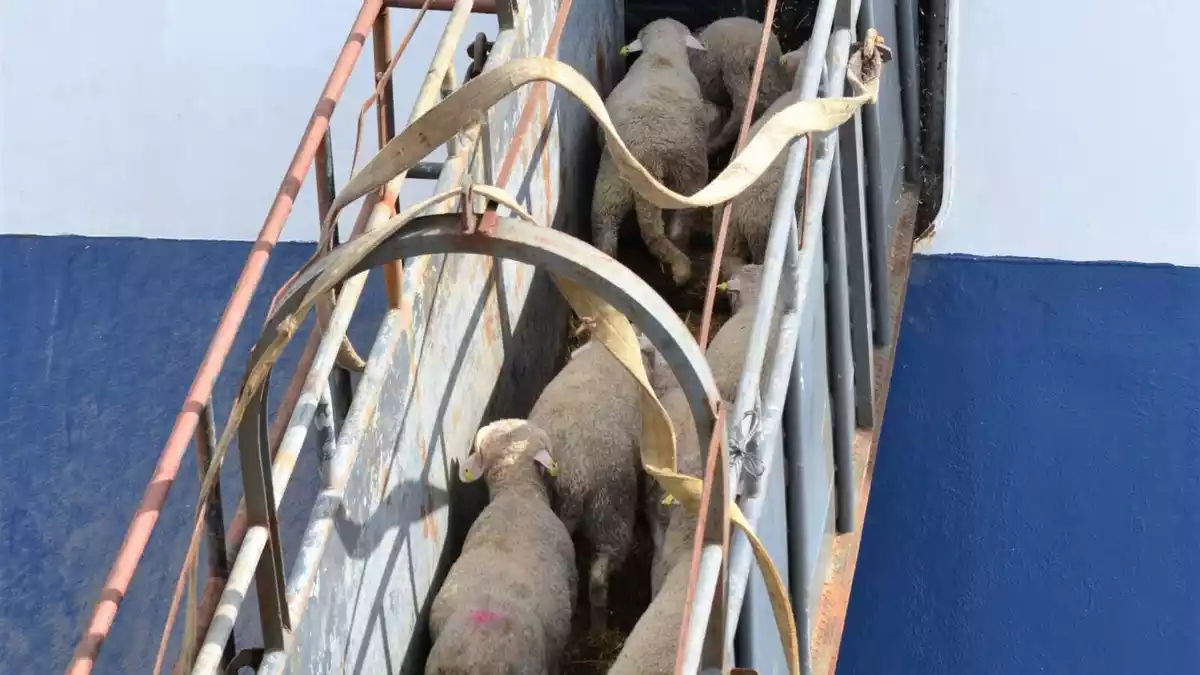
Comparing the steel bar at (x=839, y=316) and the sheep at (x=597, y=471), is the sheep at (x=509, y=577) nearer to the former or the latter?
the sheep at (x=597, y=471)

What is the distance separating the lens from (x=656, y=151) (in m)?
3.74

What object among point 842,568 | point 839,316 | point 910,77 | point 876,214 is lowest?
point 842,568

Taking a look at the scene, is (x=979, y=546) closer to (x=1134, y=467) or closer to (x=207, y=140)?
(x=1134, y=467)

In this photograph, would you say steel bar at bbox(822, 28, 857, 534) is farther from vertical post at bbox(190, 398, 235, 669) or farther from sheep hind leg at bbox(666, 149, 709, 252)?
vertical post at bbox(190, 398, 235, 669)

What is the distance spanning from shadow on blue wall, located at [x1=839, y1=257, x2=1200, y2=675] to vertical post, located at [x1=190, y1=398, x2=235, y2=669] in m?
2.46

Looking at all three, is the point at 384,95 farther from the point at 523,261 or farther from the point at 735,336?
the point at 523,261

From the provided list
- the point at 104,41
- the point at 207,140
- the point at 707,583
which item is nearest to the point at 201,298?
the point at 207,140

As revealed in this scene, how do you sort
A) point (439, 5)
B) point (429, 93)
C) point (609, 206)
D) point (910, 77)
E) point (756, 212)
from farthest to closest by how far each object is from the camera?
point (910, 77)
point (609, 206)
point (756, 212)
point (439, 5)
point (429, 93)

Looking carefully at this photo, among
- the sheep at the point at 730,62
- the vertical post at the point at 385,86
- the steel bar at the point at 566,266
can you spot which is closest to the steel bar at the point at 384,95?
the vertical post at the point at 385,86

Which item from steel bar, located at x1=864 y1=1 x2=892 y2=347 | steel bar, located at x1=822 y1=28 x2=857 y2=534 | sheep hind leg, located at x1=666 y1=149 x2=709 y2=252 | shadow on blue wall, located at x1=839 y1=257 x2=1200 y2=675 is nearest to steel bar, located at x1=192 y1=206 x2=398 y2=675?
steel bar, located at x1=822 y1=28 x2=857 y2=534

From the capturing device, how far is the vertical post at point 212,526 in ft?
6.38

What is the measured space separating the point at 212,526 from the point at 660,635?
840 millimetres

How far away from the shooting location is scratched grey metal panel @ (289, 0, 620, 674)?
238cm

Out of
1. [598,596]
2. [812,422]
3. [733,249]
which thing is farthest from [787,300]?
[733,249]
